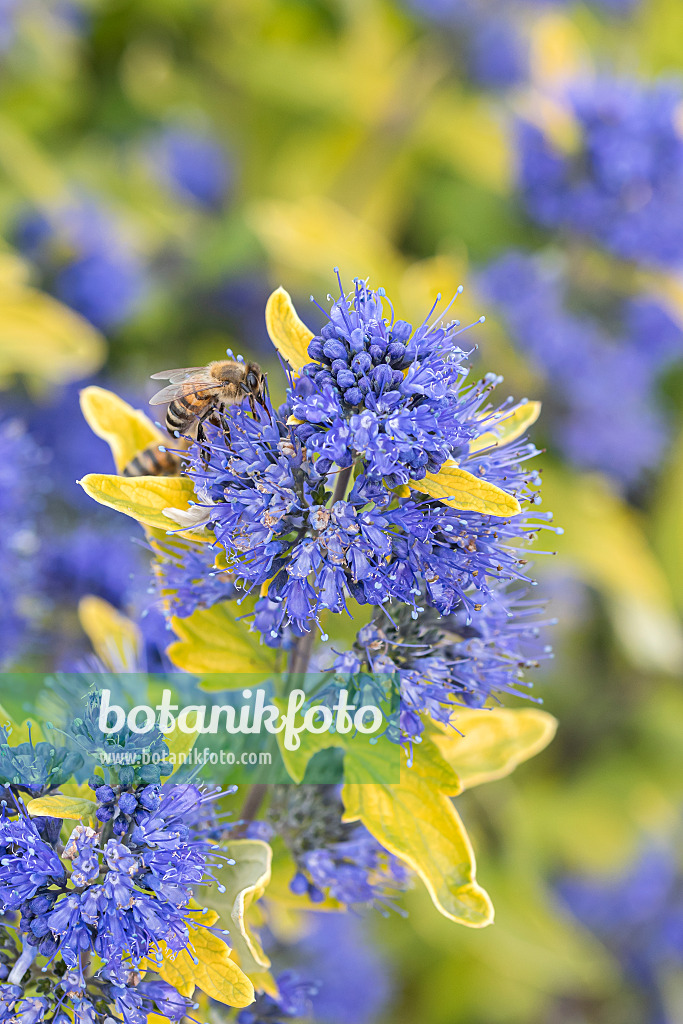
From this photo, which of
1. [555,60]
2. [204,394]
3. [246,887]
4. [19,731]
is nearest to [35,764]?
[19,731]

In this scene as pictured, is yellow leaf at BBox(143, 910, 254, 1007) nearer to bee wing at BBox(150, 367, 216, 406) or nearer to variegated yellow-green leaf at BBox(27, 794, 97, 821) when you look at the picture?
variegated yellow-green leaf at BBox(27, 794, 97, 821)

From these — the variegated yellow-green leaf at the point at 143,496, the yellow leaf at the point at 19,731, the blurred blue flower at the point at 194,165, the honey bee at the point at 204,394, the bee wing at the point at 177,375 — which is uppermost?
the blurred blue flower at the point at 194,165

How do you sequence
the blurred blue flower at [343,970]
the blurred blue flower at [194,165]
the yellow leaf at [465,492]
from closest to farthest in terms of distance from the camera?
the yellow leaf at [465,492] < the blurred blue flower at [343,970] < the blurred blue flower at [194,165]

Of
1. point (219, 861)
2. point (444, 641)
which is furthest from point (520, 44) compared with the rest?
point (219, 861)

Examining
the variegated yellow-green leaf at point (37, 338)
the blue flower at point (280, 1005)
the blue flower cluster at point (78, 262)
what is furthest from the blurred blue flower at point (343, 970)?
the blue flower cluster at point (78, 262)

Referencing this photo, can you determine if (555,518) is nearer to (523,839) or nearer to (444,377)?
(523,839)

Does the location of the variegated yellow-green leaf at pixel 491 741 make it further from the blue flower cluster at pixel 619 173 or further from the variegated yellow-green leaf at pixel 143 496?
the blue flower cluster at pixel 619 173
